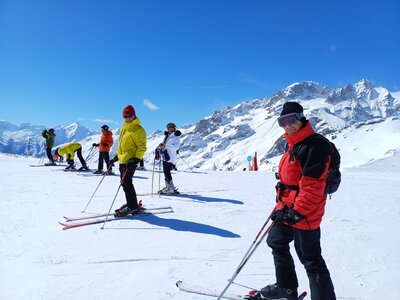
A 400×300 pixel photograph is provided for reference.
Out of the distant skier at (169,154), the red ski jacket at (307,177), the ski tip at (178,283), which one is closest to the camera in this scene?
the red ski jacket at (307,177)

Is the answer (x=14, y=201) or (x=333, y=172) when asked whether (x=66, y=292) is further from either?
(x=14, y=201)

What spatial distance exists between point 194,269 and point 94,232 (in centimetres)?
230

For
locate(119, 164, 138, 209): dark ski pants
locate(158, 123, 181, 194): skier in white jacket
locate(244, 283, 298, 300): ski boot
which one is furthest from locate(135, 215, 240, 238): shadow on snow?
locate(158, 123, 181, 194): skier in white jacket

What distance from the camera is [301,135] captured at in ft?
10.2

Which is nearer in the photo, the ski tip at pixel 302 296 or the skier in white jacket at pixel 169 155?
the ski tip at pixel 302 296

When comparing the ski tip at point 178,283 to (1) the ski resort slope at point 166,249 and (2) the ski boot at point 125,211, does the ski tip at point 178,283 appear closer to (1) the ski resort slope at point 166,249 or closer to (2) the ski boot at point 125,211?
(1) the ski resort slope at point 166,249

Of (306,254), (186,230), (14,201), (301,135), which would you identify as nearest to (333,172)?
(301,135)

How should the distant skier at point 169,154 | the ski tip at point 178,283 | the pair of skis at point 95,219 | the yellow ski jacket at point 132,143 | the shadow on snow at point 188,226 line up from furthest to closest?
the distant skier at point 169,154, the yellow ski jacket at point 132,143, the pair of skis at point 95,219, the shadow on snow at point 188,226, the ski tip at point 178,283

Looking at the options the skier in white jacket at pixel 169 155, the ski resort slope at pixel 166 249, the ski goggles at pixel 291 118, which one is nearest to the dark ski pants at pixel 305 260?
the ski resort slope at pixel 166 249

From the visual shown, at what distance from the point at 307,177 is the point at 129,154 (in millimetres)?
4625

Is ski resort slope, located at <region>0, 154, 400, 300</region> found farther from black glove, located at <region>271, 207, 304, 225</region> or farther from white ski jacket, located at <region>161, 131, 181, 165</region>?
white ski jacket, located at <region>161, 131, 181, 165</region>

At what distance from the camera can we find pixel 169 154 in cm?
962

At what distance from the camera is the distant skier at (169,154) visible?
955 centimetres

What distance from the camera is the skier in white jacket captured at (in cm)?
955
